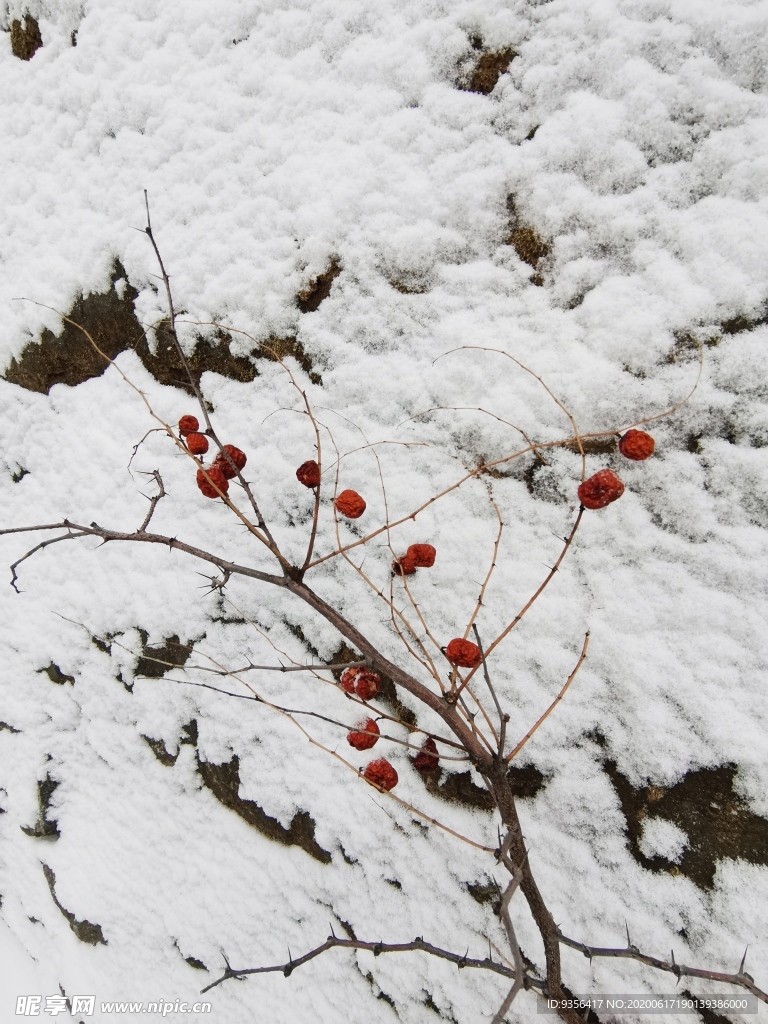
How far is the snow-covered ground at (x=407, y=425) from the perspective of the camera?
1.29 metres

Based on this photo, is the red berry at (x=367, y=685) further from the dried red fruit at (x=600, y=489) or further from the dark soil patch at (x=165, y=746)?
the dark soil patch at (x=165, y=746)

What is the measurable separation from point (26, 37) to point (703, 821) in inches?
134

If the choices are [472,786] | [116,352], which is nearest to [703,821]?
[472,786]

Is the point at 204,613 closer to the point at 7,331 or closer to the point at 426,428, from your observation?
the point at 426,428

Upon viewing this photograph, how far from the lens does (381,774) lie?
1241 mm

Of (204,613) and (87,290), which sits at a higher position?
(87,290)

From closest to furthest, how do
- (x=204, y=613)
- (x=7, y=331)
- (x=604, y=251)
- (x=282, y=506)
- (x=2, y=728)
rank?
(x=604, y=251), (x=282, y=506), (x=204, y=613), (x=7, y=331), (x=2, y=728)

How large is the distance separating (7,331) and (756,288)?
2.57m

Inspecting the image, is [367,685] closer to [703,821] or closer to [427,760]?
[427,760]

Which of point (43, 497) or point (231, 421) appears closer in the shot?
point (231, 421)

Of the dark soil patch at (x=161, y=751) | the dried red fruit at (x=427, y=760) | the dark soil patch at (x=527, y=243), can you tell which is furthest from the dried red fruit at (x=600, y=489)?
the dark soil patch at (x=161, y=751)

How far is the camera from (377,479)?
5.18 ft

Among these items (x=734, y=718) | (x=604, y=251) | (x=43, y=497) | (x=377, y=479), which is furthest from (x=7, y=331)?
(x=734, y=718)

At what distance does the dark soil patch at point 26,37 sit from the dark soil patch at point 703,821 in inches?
127
